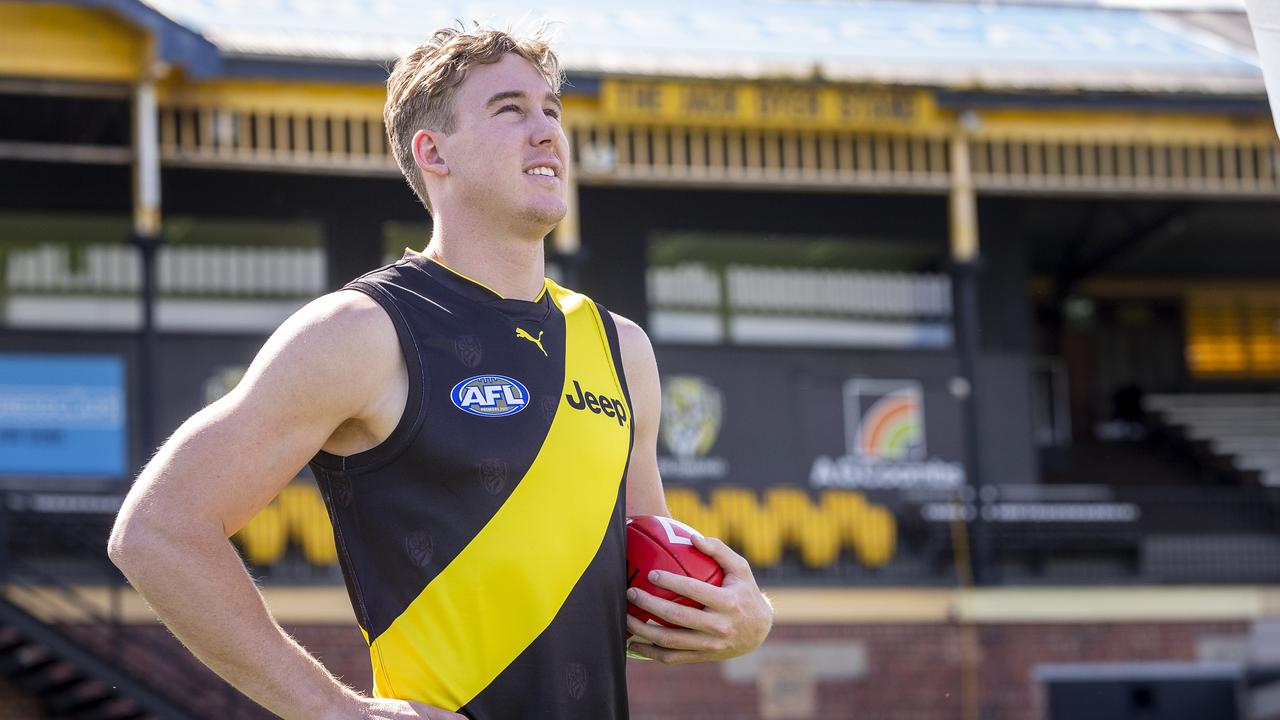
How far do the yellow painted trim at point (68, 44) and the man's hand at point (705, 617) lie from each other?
13065 mm

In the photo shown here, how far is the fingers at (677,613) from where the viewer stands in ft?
10.6

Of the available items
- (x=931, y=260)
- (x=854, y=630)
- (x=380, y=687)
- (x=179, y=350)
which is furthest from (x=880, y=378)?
(x=380, y=687)

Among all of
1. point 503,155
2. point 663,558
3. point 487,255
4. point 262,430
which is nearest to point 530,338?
point 487,255

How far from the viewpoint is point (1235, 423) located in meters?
23.8

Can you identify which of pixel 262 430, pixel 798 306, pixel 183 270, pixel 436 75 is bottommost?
pixel 262 430

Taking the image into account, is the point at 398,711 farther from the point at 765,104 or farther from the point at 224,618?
the point at 765,104

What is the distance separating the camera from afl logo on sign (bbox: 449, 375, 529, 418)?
3096mm

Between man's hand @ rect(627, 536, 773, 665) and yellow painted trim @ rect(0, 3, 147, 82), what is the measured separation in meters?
13.1

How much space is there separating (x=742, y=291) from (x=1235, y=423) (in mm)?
8623

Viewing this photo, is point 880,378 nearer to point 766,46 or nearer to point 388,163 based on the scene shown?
point 766,46

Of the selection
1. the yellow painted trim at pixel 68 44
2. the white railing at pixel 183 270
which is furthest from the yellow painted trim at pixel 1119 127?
the yellow painted trim at pixel 68 44

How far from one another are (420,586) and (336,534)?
0.19m

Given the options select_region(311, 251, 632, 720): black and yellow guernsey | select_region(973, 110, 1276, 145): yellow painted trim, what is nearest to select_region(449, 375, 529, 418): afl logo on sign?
select_region(311, 251, 632, 720): black and yellow guernsey

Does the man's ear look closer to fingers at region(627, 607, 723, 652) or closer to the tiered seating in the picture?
fingers at region(627, 607, 723, 652)
